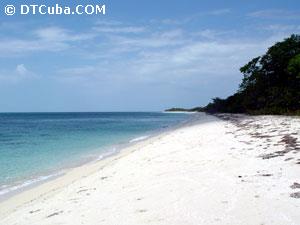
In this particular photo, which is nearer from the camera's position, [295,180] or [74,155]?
[295,180]

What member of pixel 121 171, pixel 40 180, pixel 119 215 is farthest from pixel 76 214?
pixel 40 180

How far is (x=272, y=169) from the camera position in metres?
9.42

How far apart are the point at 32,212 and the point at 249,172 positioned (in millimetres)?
4922

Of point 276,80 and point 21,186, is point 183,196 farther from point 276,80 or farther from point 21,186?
point 276,80

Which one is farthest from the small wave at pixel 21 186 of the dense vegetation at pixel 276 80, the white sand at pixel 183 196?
the dense vegetation at pixel 276 80

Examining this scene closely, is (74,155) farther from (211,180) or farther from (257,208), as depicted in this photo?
(257,208)

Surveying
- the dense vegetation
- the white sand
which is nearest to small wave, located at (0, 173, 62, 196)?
the white sand

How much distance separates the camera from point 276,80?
59188 mm

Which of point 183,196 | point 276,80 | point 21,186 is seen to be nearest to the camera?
point 183,196

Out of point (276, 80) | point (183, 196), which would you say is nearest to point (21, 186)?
point (183, 196)

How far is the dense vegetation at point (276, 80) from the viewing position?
49281mm

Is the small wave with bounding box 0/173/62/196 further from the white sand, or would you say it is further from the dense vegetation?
the dense vegetation

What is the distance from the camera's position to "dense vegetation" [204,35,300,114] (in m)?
49.3

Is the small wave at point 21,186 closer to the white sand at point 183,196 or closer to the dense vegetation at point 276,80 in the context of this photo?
the white sand at point 183,196
